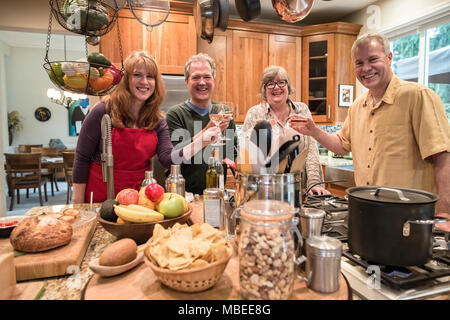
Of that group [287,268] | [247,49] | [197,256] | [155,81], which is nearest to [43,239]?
[197,256]

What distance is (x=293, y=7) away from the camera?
1.24m

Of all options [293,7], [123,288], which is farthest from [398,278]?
[293,7]

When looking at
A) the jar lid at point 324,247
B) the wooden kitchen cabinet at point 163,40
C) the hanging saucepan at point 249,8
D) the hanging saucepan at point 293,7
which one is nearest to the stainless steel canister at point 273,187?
the jar lid at point 324,247

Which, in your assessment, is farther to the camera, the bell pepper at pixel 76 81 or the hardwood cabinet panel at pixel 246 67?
the hardwood cabinet panel at pixel 246 67

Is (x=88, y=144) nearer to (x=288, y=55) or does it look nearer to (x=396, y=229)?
(x=396, y=229)

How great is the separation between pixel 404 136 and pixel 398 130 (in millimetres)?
44

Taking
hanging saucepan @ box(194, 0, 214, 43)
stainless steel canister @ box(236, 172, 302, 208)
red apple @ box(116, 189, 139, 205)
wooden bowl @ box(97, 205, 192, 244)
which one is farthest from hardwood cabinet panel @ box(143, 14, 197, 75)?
stainless steel canister @ box(236, 172, 302, 208)

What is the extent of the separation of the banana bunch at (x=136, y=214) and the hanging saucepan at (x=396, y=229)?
624mm

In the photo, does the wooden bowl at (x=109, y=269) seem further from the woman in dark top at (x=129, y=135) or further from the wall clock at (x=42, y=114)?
the wall clock at (x=42, y=114)

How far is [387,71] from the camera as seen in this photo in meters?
1.65

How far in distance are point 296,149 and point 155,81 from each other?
1.20 m

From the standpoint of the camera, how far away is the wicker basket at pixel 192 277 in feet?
2.17

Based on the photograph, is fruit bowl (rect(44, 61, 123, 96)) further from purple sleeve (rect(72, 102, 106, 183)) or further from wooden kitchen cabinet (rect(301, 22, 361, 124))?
wooden kitchen cabinet (rect(301, 22, 361, 124))

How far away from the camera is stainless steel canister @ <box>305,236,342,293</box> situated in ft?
2.25
